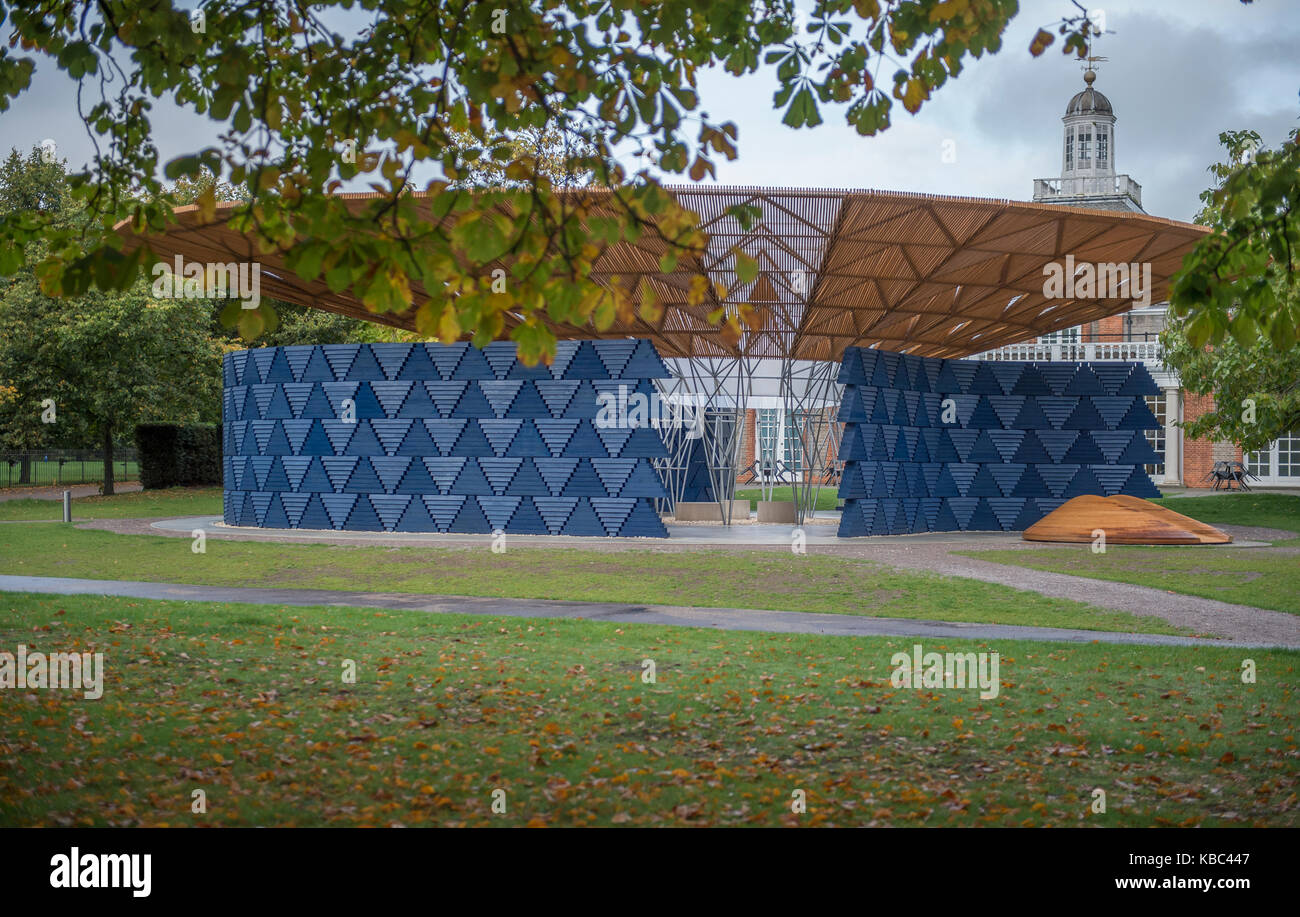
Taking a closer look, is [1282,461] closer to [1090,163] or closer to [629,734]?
[1090,163]

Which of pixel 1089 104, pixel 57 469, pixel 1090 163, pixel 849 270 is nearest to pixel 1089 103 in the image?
pixel 1089 104

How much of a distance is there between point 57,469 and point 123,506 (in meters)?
25.1

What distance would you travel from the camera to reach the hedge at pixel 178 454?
4609 centimetres

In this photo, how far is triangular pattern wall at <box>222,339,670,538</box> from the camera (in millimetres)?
24516

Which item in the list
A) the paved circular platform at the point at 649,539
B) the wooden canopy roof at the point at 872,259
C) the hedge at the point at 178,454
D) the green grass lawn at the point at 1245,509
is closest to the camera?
the wooden canopy roof at the point at 872,259

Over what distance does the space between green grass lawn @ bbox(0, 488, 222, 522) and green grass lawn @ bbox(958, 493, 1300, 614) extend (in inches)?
953

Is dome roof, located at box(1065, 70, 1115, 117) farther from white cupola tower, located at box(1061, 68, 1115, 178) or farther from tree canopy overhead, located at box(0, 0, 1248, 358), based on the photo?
tree canopy overhead, located at box(0, 0, 1248, 358)

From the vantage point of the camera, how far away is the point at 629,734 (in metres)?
7.59

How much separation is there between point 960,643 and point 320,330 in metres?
39.5

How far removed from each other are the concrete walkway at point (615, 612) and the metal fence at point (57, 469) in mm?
38317

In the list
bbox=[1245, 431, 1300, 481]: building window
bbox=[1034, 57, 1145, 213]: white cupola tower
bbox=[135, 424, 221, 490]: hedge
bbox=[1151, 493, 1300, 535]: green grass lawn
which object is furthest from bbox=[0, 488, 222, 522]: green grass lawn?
bbox=[1034, 57, 1145, 213]: white cupola tower

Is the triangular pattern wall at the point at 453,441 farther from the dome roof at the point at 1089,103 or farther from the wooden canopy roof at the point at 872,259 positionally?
the dome roof at the point at 1089,103

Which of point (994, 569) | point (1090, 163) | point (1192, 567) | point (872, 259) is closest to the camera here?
point (994, 569)

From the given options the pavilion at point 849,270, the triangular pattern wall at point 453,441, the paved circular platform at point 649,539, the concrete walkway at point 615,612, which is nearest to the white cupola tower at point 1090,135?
the pavilion at point 849,270
